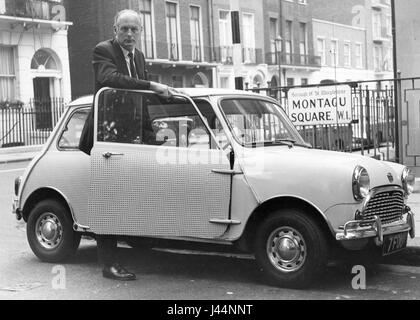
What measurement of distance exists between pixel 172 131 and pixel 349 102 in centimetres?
442

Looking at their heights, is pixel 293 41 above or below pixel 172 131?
above

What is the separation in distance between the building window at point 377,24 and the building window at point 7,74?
124ft

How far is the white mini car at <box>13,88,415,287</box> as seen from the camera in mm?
5328

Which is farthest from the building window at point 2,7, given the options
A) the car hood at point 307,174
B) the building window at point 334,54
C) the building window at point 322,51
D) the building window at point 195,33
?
the building window at point 334,54

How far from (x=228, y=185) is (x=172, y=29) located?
2966cm

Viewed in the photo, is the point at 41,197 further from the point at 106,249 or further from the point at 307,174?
the point at 307,174

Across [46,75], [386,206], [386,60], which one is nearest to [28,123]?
[46,75]

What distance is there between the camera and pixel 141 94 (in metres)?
5.98

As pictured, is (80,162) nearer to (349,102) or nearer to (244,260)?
(244,260)

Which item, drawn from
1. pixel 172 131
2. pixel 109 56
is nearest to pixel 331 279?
pixel 172 131

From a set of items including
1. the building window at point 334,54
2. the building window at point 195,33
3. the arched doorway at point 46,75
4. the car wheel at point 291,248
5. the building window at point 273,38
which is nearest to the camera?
the car wheel at point 291,248

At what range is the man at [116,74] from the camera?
582 cm

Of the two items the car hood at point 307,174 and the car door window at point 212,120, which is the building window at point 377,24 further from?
the car hood at point 307,174

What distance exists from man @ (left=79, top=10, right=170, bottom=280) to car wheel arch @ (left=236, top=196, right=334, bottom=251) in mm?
1108
